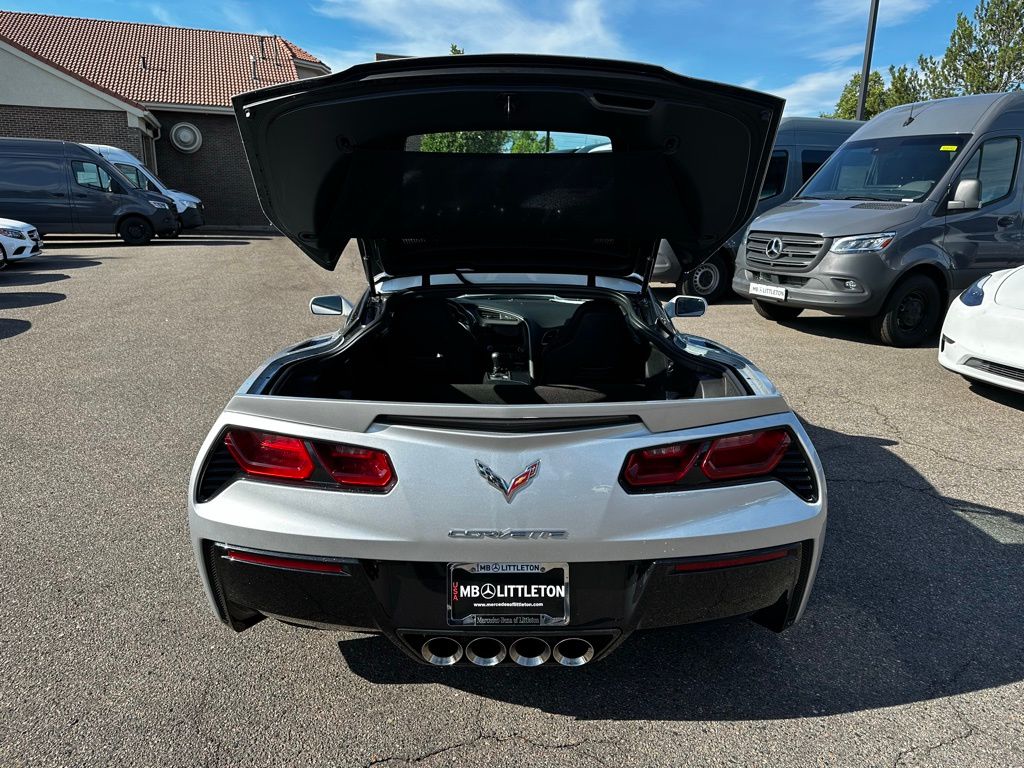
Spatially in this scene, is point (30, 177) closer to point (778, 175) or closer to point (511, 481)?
point (778, 175)

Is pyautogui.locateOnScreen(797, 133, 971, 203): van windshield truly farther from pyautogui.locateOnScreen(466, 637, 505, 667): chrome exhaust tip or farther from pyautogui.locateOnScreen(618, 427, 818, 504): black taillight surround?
pyautogui.locateOnScreen(466, 637, 505, 667): chrome exhaust tip

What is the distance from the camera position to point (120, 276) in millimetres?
11836

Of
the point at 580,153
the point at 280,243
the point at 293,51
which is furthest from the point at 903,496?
the point at 293,51

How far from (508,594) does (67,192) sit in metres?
18.1

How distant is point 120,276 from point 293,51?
73.9 ft

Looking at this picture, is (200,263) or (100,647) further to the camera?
(200,263)

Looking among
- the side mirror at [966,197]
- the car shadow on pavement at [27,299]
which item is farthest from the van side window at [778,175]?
the car shadow on pavement at [27,299]

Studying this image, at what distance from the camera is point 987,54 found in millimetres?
34531

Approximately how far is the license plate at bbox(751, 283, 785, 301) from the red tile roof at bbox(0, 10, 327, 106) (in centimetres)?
2317

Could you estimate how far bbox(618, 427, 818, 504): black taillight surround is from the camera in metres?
1.93

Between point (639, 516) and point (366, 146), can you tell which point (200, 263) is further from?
point (639, 516)

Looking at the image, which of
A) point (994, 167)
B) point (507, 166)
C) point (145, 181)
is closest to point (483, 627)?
point (507, 166)

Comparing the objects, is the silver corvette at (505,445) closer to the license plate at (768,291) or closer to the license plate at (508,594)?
the license plate at (508,594)

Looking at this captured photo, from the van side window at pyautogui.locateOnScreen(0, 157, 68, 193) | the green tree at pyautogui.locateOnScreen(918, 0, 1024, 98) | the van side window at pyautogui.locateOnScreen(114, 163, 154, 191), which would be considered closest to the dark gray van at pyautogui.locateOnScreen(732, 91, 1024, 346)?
the van side window at pyautogui.locateOnScreen(0, 157, 68, 193)
